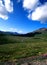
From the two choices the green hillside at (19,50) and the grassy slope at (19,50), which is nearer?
the green hillside at (19,50)

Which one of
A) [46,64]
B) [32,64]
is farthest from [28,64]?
[46,64]

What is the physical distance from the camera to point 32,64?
3247cm

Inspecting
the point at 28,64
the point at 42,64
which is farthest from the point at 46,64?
the point at 28,64

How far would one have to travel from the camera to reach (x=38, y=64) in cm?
3195

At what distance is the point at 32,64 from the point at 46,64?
8.56 ft

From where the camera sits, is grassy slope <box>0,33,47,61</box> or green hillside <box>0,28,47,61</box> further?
grassy slope <box>0,33,47,61</box>

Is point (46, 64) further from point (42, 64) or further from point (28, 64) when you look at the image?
point (28, 64)

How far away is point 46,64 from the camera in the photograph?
1276 inches

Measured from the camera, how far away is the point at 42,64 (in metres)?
31.8

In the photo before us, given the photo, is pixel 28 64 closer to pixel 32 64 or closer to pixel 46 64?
pixel 32 64

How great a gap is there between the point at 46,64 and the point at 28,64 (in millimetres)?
3362

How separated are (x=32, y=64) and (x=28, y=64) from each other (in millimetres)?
774
